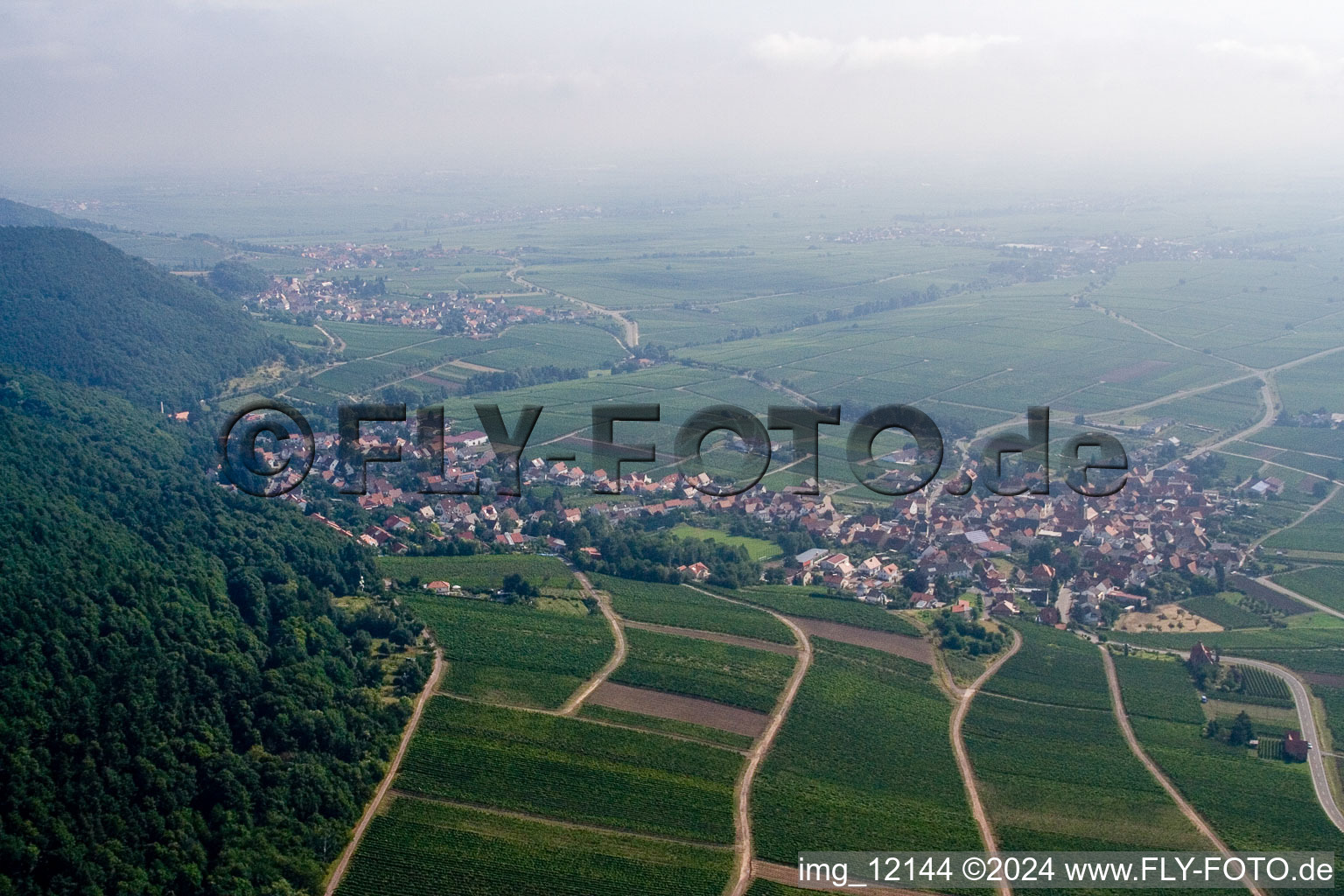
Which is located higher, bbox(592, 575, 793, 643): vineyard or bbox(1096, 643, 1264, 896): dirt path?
bbox(592, 575, 793, 643): vineyard

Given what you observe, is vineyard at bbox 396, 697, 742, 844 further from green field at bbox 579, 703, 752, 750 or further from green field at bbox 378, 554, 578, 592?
green field at bbox 378, 554, 578, 592

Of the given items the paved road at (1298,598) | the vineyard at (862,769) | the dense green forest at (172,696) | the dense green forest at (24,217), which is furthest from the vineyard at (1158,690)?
the dense green forest at (24,217)

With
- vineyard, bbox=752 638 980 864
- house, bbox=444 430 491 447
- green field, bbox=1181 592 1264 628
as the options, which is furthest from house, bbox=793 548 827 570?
house, bbox=444 430 491 447

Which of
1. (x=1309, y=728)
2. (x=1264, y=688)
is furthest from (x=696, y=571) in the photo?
(x=1309, y=728)

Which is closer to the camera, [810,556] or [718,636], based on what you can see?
[718,636]

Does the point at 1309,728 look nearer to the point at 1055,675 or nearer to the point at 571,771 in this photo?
the point at 1055,675
